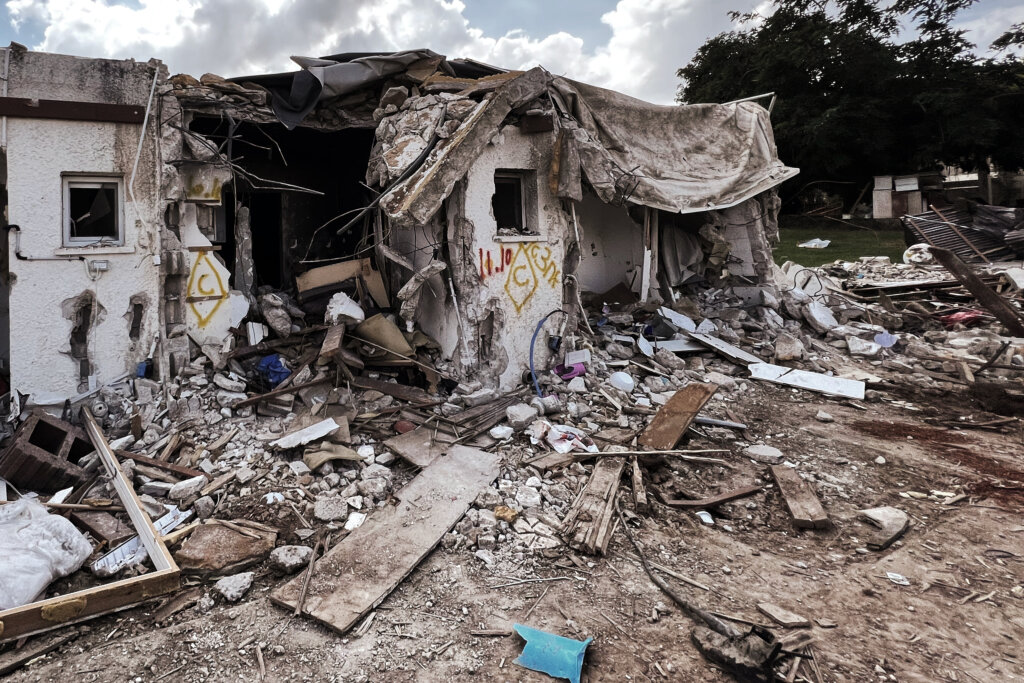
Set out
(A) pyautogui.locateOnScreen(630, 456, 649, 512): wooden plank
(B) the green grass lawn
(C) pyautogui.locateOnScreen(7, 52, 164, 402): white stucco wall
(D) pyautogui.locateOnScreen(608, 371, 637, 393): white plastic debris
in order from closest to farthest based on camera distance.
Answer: (A) pyautogui.locateOnScreen(630, 456, 649, 512): wooden plank
(C) pyautogui.locateOnScreen(7, 52, 164, 402): white stucco wall
(D) pyautogui.locateOnScreen(608, 371, 637, 393): white plastic debris
(B) the green grass lawn

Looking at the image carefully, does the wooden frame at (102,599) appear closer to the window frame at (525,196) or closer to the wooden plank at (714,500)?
the wooden plank at (714,500)

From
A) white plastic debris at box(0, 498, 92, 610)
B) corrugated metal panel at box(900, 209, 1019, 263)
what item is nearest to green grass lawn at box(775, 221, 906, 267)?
corrugated metal panel at box(900, 209, 1019, 263)

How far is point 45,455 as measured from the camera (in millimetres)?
5578

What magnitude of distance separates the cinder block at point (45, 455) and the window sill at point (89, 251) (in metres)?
1.75

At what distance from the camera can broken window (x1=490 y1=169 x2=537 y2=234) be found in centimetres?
798

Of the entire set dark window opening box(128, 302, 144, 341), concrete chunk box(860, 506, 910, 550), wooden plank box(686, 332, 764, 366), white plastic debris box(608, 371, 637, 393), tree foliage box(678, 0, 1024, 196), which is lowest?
concrete chunk box(860, 506, 910, 550)

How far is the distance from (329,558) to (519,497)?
168 cm

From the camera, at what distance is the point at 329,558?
446 cm

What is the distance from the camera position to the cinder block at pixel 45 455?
216 inches

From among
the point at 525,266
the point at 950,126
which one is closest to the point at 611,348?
the point at 525,266

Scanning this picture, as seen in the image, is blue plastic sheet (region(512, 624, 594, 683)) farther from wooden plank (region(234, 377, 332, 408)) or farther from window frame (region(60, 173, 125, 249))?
window frame (region(60, 173, 125, 249))

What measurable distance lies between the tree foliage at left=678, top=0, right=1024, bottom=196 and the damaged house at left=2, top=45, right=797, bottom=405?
2171 centimetres

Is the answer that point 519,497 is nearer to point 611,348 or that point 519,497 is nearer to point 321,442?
point 321,442

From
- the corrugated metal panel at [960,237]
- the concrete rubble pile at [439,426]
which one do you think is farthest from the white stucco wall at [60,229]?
the corrugated metal panel at [960,237]
